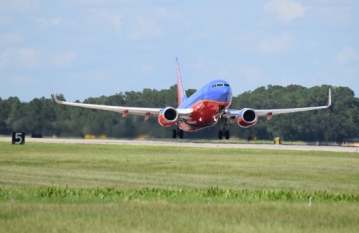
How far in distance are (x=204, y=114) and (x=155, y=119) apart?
15.0 m

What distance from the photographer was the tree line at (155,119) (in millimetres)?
83250

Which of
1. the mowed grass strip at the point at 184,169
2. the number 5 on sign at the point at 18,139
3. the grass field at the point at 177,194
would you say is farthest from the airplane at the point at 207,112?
the grass field at the point at 177,194

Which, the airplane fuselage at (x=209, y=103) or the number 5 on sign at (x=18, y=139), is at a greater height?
the airplane fuselage at (x=209, y=103)

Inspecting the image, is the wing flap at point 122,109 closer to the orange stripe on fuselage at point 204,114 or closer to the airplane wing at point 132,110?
the airplane wing at point 132,110

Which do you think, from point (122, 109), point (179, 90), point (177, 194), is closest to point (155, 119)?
point (122, 109)

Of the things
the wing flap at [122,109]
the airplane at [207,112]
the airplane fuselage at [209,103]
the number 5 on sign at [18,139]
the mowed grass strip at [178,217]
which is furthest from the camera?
the wing flap at [122,109]

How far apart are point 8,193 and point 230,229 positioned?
10805mm

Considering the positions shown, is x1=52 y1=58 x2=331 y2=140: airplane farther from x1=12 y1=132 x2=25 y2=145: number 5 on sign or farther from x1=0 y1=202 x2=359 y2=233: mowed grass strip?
x1=0 y1=202 x2=359 y2=233: mowed grass strip

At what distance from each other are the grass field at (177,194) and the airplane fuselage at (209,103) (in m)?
16.7

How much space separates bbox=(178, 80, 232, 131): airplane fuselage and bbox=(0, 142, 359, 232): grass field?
16.7 meters

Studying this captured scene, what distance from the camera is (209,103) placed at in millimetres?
69500

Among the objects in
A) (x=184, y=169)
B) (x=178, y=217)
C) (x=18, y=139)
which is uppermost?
(x=18, y=139)

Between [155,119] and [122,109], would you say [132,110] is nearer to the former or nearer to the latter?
[122,109]

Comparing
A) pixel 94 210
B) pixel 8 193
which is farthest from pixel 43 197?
pixel 94 210
